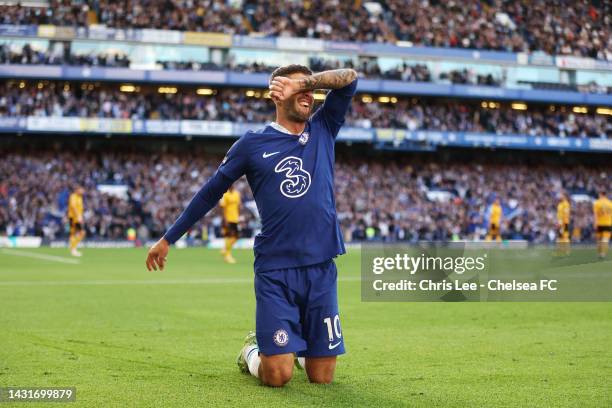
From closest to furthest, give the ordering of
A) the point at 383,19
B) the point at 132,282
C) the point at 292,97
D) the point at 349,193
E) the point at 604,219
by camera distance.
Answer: the point at 292,97 < the point at 132,282 < the point at 604,219 < the point at 349,193 < the point at 383,19

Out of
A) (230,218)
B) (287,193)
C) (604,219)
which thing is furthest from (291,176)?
(604,219)

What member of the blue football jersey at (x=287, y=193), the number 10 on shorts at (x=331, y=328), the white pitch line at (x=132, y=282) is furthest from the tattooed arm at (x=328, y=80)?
the white pitch line at (x=132, y=282)

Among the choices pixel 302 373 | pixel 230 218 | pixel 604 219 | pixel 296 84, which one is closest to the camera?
pixel 296 84

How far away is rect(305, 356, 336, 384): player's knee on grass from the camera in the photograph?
20.7ft

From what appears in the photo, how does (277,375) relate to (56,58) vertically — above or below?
below

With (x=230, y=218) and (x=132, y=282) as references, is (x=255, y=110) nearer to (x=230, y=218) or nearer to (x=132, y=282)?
(x=230, y=218)

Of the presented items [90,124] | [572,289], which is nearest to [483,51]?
[90,124]

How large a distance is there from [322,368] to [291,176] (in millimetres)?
1501

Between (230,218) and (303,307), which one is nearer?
(303,307)

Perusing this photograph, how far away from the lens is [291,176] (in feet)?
20.9

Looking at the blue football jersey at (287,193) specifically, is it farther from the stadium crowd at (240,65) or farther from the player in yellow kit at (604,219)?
the stadium crowd at (240,65)

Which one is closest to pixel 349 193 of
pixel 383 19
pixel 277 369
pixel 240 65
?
pixel 240 65

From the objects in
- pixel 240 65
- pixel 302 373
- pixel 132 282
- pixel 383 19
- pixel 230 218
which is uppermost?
pixel 383 19

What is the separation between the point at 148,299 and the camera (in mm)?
13602
